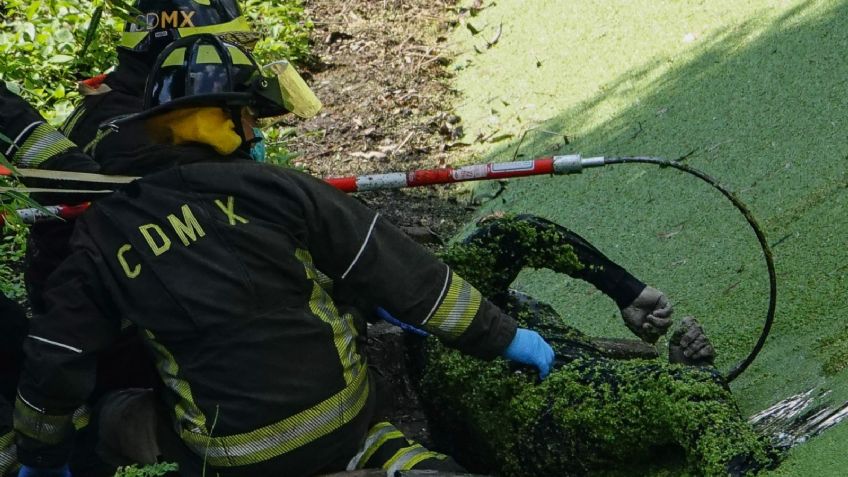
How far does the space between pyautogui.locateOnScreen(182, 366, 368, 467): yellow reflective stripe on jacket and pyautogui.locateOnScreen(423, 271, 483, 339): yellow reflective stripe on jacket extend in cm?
28

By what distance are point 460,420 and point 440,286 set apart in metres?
0.57

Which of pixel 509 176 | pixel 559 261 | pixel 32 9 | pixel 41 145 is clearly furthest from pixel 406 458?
pixel 32 9

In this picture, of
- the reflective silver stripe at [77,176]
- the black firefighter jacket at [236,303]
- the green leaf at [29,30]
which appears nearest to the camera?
the black firefighter jacket at [236,303]

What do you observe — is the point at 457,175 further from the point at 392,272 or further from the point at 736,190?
the point at 736,190

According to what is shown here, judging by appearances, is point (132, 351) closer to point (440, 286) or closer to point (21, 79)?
point (440, 286)

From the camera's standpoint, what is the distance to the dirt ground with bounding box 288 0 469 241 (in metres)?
5.95

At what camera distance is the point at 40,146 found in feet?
11.0

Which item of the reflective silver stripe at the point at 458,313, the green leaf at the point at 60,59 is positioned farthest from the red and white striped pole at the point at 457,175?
the green leaf at the point at 60,59

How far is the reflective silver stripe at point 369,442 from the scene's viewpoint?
280 centimetres

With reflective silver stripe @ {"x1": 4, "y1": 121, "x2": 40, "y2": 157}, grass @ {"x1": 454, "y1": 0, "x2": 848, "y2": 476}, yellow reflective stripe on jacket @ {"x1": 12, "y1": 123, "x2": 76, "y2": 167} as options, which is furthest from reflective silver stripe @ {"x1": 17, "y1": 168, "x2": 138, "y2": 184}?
grass @ {"x1": 454, "y1": 0, "x2": 848, "y2": 476}

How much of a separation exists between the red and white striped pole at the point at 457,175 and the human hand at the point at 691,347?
57 cm

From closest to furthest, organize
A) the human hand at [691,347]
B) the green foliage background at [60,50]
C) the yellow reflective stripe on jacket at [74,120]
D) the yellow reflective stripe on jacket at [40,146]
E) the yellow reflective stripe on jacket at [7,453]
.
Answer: the yellow reflective stripe on jacket at [7,453] < the human hand at [691,347] < the yellow reflective stripe on jacket at [40,146] < the yellow reflective stripe on jacket at [74,120] < the green foliage background at [60,50]

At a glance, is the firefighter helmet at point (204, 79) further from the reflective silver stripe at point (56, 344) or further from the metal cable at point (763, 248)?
the metal cable at point (763, 248)

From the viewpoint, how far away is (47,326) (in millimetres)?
2488
